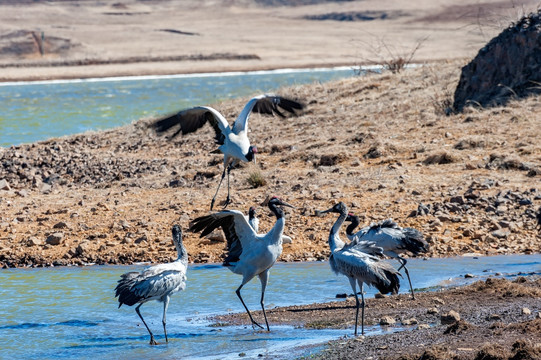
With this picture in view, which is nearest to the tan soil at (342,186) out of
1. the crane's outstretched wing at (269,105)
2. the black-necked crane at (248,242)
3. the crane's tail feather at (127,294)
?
the black-necked crane at (248,242)

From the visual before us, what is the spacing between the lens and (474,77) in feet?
59.0

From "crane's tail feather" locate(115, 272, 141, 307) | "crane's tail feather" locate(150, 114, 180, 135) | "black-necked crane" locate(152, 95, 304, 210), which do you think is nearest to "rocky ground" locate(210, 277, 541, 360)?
"crane's tail feather" locate(115, 272, 141, 307)

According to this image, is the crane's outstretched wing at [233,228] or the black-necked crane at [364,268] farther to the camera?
the crane's outstretched wing at [233,228]

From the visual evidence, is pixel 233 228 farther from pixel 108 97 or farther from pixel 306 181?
pixel 108 97

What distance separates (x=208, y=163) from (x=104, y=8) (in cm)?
7042

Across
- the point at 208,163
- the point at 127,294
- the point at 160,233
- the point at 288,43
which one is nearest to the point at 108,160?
the point at 208,163

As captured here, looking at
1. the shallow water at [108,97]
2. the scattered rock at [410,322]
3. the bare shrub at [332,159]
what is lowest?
the shallow water at [108,97]

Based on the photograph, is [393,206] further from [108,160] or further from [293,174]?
[108,160]

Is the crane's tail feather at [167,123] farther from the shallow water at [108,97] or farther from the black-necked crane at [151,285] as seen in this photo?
the shallow water at [108,97]

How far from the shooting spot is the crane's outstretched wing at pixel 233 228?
343 inches

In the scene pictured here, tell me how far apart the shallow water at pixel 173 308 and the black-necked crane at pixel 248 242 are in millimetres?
591

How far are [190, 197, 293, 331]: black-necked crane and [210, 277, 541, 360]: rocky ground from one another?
47cm

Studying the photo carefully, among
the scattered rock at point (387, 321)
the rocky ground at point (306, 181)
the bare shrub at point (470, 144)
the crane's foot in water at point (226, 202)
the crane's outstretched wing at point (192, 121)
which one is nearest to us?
the scattered rock at point (387, 321)

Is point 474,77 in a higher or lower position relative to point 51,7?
higher
